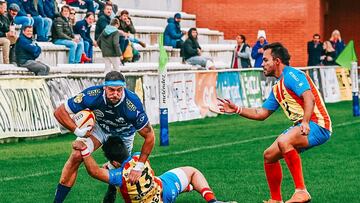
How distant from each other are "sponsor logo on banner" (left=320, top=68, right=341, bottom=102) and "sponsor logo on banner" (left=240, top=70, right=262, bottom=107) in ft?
13.3

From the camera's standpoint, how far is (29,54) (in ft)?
77.9

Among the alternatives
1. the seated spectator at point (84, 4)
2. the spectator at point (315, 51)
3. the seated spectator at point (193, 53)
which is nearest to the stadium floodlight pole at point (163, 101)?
the seated spectator at point (84, 4)

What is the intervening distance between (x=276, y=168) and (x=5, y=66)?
12.8 meters

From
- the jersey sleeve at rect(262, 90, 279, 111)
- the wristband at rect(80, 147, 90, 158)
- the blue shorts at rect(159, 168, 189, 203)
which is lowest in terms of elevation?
the blue shorts at rect(159, 168, 189, 203)

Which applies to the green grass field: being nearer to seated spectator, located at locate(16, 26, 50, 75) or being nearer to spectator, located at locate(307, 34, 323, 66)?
seated spectator, located at locate(16, 26, 50, 75)

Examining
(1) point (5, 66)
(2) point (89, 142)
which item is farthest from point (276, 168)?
(1) point (5, 66)

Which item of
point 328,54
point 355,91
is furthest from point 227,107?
point 328,54

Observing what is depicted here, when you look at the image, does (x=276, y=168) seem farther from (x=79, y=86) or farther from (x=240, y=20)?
(x=240, y=20)

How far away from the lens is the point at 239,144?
19.6 metres

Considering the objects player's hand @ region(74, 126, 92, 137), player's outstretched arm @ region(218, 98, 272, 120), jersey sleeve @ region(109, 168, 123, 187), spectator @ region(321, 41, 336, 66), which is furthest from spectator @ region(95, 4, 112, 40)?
jersey sleeve @ region(109, 168, 123, 187)

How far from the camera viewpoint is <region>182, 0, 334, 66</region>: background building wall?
142 ft

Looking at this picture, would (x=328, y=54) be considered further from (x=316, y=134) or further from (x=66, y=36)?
(x=316, y=134)

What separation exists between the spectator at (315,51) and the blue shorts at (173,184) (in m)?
27.6

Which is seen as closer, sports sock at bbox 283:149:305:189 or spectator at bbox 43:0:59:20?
sports sock at bbox 283:149:305:189
